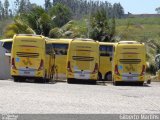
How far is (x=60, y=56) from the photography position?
3756 centimetres

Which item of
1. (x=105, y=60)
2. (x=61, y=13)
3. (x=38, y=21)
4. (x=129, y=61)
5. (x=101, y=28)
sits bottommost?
(x=105, y=60)

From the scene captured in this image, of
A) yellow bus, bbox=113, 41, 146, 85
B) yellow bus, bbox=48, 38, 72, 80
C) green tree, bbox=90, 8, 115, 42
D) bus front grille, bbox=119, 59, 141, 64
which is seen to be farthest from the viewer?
green tree, bbox=90, 8, 115, 42

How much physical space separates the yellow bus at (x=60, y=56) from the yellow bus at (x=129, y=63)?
6595 mm

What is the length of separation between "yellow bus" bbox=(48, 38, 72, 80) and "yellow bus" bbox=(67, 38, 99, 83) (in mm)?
A: 5905

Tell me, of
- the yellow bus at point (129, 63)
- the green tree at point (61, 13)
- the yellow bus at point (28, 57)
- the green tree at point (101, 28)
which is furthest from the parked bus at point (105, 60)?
the green tree at point (61, 13)

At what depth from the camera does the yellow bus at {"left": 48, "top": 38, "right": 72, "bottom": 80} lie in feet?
121

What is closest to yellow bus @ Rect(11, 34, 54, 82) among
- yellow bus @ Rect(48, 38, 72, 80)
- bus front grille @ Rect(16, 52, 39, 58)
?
bus front grille @ Rect(16, 52, 39, 58)

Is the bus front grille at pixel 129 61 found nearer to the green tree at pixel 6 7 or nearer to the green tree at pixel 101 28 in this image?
the green tree at pixel 101 28

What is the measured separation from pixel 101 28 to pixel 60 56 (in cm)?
1473

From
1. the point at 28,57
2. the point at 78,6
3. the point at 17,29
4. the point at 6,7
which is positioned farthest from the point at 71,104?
the point at 78,6

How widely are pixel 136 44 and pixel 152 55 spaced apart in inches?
852

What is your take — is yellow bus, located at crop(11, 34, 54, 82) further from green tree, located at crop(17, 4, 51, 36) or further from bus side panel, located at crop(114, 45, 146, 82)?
green tree, located at crop(17, 4, 51, 36)

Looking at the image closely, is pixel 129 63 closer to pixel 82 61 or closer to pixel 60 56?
pixel 82 61

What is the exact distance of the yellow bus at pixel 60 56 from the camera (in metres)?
36.8
